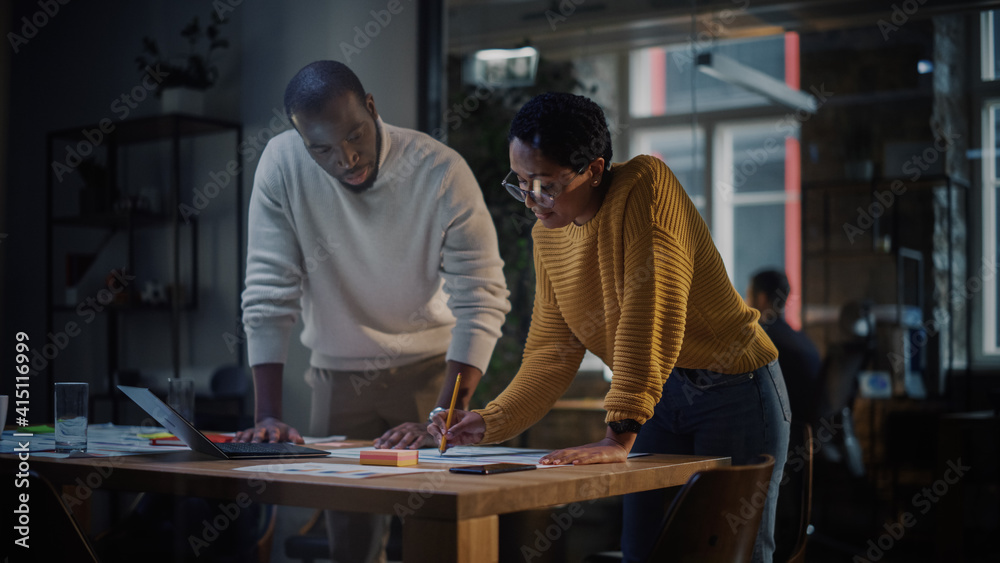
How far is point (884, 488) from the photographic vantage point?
3.88 m

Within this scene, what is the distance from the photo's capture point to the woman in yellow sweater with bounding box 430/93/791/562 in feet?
5.37

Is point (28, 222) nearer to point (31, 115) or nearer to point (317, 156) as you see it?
point (31, 115)

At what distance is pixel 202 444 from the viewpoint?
173cm

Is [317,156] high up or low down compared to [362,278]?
up

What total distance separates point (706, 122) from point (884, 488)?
1.64 metres

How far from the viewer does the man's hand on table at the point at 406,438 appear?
189 centimetres

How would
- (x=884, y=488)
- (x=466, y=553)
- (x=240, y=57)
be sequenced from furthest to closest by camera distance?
(x=884, y=488) → (x=240, y=57) → (x=466, y=553)

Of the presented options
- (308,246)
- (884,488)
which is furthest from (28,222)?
(884,488)
